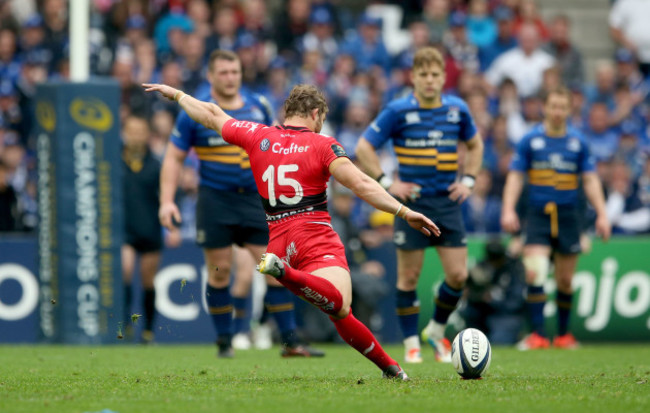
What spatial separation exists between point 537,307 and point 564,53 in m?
8.20

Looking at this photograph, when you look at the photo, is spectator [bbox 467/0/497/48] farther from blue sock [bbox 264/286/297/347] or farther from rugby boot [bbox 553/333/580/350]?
blue sock [bbox 264/286/297/347]

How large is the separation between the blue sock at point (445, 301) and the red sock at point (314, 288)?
309 cm

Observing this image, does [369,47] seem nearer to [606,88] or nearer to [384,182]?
[606,88]

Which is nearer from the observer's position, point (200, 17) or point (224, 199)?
point (224, 199)

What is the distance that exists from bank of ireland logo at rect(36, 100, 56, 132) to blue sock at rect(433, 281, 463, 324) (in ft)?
18.6

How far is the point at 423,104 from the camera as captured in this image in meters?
9.98

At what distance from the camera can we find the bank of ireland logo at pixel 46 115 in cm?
1316

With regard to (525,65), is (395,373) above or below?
below

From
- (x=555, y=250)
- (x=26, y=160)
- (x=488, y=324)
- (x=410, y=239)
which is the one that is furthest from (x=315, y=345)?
(x=26, y=160)

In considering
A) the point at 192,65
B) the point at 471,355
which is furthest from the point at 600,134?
the point at 471,355

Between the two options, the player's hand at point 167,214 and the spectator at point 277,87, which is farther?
the spectator at point 277,87

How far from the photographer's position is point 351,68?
1816cm

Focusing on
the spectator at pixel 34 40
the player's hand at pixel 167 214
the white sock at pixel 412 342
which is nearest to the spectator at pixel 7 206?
the spectator at pixel 34 40

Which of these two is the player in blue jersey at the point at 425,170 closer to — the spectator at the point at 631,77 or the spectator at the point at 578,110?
the spectator at the point at 578,110
